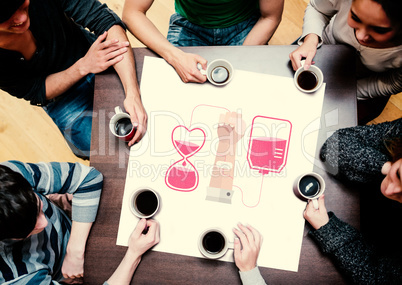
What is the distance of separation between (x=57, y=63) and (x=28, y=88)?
0.19m

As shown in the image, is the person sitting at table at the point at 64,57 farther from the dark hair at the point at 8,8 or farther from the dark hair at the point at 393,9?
the dark hair at the point at 393,9

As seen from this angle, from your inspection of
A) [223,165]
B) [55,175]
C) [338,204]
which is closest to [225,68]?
[223,165]

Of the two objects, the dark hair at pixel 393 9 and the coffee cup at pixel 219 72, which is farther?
the coffee cup at pixel 219 72

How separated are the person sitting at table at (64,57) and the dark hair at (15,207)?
0.36 metres

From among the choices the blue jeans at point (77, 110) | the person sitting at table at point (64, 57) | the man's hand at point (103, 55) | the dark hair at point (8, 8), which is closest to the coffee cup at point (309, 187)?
the person sitting at table at point (64, 57)

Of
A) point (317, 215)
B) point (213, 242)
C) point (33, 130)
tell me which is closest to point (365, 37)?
point (317, 215)

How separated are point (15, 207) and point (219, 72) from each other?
789mm

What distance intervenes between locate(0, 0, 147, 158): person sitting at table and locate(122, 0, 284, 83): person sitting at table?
10 cm

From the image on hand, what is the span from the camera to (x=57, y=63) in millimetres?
1189

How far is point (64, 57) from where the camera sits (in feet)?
3.97

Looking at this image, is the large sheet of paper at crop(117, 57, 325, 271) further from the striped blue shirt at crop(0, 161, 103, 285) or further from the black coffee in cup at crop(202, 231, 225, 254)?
the striped blue shirt at crop(0, 161, 103, 285)

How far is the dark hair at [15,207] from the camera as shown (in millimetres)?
744

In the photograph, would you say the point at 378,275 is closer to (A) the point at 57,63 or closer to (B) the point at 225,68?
(B) the point at 225,68

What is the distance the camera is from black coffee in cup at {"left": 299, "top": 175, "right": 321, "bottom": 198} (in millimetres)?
825
